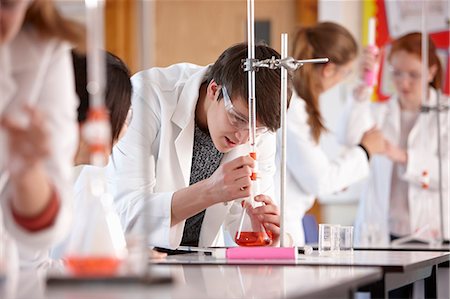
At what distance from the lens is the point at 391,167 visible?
13.8ft

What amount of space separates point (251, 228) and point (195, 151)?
1.10 ft

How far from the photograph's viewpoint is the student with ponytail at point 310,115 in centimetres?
370

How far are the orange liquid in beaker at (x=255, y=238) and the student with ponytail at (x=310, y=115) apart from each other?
1.20 metres

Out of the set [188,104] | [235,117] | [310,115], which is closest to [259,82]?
[235,117]

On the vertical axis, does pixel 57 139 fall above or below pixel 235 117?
below

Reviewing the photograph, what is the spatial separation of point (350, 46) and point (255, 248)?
175 centimetres

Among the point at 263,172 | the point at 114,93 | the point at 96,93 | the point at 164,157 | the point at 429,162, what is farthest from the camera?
the point at 429,162

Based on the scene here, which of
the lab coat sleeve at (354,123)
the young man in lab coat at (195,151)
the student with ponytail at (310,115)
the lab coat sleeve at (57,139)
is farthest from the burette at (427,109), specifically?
the lab coat sleeve at (57,139)

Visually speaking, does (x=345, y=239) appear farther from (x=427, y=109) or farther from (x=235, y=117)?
(x=427, y=109)

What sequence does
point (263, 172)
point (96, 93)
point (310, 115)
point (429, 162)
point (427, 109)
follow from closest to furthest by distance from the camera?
point (96, 93) → point (263, 172) → point (310, 115) → point (427, 109) → point (429, 162)

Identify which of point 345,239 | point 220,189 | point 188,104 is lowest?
point 345,239

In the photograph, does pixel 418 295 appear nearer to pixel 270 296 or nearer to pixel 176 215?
pixel 176 215

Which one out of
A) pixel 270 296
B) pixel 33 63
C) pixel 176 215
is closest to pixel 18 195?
pixel 33 63

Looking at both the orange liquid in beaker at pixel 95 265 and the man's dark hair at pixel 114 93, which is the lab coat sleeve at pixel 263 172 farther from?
the orange liquid in beaker at pixel 95 265
